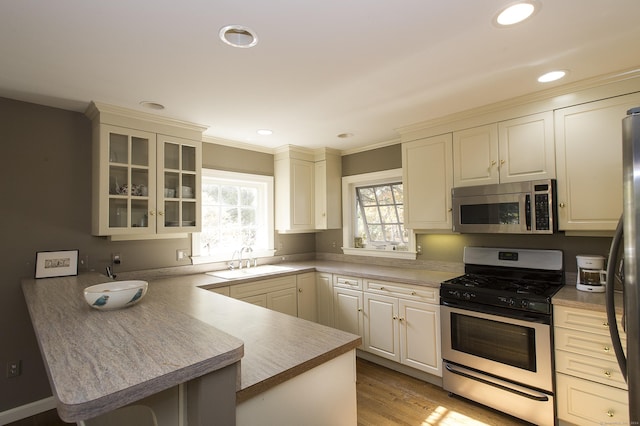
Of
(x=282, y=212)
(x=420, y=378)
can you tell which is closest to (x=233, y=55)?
(x=282, y=212)

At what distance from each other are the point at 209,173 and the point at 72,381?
2903 millimetres

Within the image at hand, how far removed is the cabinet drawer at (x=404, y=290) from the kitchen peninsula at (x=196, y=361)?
150 centimetres

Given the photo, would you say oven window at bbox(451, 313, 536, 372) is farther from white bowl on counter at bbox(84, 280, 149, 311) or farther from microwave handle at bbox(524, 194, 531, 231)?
white bowl on counter at bbox(84, 280, 149, 311)

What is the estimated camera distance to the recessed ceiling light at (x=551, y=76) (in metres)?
2.07

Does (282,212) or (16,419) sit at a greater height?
(282,212)

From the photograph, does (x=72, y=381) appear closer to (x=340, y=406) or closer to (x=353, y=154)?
(x=340, y=406)

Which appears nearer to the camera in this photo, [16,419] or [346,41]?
[346,41]

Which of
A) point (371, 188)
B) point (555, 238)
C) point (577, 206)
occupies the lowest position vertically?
point (555, 238)

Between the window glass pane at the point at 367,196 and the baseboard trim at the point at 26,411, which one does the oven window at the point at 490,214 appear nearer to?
the window glass pane at the point at 367,196

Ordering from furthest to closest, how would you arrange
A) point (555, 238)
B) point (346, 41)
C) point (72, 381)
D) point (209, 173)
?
point (209, 173) < point (555, 238) < point (346, 41) < point (72, 381)

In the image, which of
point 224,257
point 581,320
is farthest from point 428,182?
point 224,257

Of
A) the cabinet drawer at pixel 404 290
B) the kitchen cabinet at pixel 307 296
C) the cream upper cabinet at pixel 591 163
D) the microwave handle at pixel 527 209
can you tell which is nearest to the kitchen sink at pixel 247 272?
the kitchen cabinet at pixel 307 296

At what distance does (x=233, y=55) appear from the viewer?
180cm

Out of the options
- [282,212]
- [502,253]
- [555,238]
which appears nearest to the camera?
[555,238]
